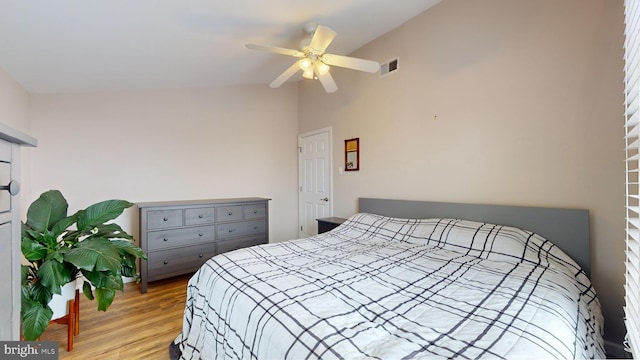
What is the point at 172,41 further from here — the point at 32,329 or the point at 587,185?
the point at 587,185

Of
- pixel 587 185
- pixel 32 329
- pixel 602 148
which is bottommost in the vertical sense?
pixel 32 329

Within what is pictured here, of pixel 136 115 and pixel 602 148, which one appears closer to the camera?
pixel 602 148

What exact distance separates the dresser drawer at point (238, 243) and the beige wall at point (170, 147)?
1.91 ft

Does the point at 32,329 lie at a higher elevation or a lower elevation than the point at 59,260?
lower

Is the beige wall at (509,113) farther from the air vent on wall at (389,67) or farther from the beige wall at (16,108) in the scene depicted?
the beige wall at (16,108)

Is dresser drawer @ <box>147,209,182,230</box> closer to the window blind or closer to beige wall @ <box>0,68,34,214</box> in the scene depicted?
beige wall @ <box>0,68,34,214</box>

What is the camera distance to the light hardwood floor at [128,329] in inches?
71.0

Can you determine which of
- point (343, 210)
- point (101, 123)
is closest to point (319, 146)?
point (343, 210)

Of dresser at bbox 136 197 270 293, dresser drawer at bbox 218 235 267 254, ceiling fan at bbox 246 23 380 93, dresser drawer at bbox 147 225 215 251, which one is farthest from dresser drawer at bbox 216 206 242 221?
ceiling fan at bbox 246 23 380 93

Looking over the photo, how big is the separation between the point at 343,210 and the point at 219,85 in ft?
7.75

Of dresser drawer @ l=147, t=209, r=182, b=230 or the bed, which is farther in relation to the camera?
dresser drawer @ l=147, t=209, r=182, b=230

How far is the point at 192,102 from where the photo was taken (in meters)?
3.48

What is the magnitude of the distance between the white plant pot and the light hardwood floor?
14 centimetres

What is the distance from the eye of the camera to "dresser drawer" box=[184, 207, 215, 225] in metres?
3.07
